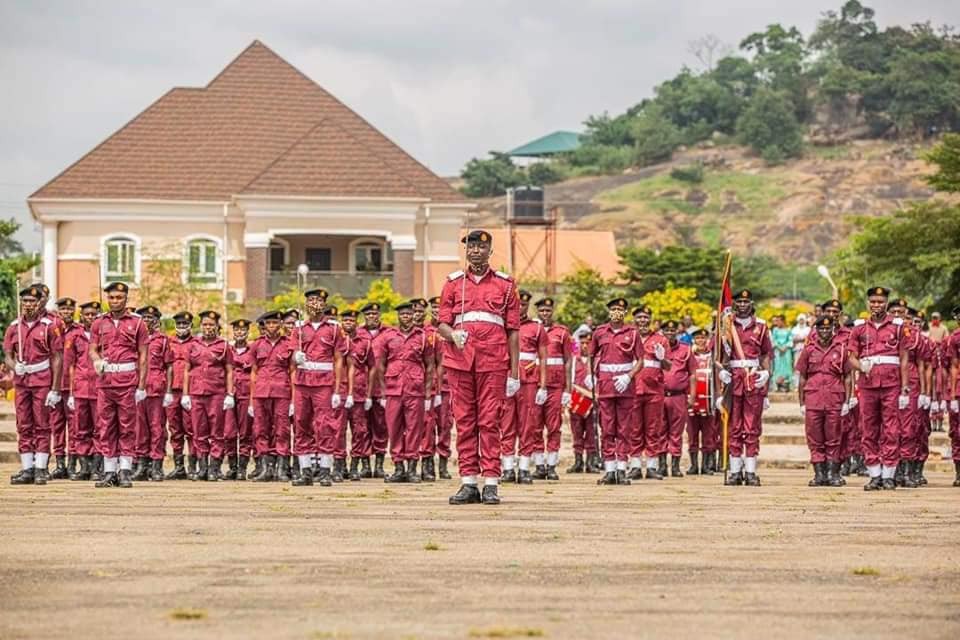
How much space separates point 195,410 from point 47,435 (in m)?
2.47

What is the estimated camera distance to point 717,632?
920cm

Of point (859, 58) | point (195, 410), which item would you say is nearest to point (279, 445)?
point (195, 410)

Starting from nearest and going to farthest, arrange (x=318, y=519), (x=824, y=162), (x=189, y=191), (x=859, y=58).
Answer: (x=318, y=519) < (x=189, y=191) < (x=824, y=162) < (x=859, y=58)

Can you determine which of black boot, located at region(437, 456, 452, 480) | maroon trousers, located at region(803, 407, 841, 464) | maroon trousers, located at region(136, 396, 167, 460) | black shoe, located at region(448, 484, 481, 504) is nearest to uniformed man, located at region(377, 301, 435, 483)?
black boot, located at region(437, 456, 452, 480)

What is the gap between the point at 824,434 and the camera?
2156 cm

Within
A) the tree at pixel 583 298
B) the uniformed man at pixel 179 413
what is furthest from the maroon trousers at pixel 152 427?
the tree at pixel 583 298

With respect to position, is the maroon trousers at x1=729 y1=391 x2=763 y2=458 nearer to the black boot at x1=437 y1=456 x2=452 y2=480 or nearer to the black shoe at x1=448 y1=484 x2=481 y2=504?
the black boot at x1=437 y1=456 x2=452 y2=480

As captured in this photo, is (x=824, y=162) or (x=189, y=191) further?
(x=824, y=162)

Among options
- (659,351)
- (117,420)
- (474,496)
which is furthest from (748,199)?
(474,496)

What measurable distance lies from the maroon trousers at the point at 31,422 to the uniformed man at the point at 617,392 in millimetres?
6621

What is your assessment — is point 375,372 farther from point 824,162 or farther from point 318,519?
point 824,162

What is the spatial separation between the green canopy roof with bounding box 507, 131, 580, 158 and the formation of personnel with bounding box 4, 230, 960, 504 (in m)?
135

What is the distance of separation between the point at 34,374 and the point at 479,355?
6655 millimetres

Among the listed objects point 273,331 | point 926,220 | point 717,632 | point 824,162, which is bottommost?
point 717,632
